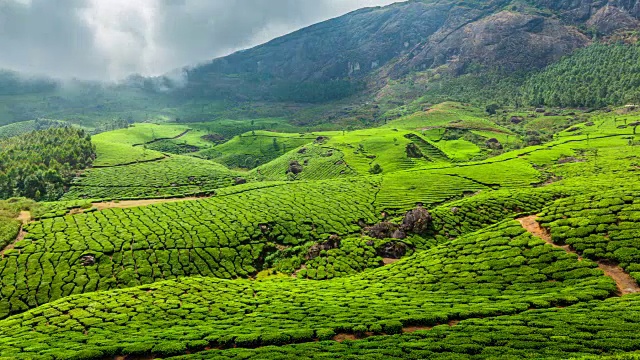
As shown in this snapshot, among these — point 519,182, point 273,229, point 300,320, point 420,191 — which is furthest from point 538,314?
point 519,182

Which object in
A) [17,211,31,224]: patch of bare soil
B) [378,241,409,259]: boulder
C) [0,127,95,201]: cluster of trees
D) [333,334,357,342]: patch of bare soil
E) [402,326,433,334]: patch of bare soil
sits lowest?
[378,241,409,259]: boulder

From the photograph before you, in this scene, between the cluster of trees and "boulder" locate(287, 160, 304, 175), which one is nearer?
the cluster of trees

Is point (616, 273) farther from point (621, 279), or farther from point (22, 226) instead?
point (22, 226)

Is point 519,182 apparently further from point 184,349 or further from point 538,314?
point 184,349

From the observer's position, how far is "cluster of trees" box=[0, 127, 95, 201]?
14800 cm

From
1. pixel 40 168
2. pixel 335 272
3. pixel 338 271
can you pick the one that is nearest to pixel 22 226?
pixel 335 272

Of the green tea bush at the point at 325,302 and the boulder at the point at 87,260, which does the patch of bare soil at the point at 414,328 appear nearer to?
the green tea bush at the point at 325,302

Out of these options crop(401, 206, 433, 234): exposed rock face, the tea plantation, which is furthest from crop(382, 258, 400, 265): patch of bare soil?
crop(401, 206, 433, 234): exposed rock face

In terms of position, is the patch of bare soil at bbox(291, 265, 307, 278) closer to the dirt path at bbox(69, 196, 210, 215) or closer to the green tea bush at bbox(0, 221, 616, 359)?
the green tea bush at bbox(0, 221, 616, 359)

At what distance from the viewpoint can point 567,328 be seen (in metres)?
35.3

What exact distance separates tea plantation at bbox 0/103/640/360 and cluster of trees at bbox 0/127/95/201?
49.5 metres

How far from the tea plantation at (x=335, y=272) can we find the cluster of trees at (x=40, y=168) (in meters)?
49.5

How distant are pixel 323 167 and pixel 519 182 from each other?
93.4 m

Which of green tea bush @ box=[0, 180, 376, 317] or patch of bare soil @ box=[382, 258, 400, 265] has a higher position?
green tea bush @ box=[0, 180, 376, 317]
